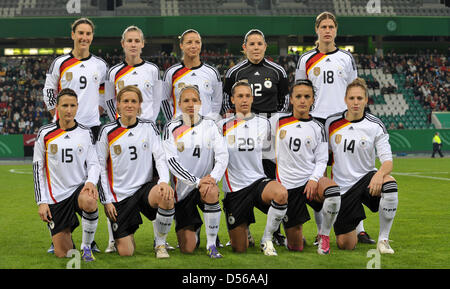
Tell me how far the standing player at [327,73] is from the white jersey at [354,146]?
38 centimetres

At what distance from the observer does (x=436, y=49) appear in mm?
37844

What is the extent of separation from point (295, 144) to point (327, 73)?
1.05m

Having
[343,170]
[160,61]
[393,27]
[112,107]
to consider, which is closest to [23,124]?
[160,61]

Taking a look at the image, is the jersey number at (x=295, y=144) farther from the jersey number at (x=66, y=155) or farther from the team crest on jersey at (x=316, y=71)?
the jersey number at (x=66, y=155)

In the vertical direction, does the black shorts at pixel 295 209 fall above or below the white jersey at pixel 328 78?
below

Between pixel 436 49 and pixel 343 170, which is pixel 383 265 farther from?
pixel 436 49

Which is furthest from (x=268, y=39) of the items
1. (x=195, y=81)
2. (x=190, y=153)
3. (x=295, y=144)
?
(x=190, y=153)

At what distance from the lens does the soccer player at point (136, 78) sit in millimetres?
6984

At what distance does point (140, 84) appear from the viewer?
7039 millimetres

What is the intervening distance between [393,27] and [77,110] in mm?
28625

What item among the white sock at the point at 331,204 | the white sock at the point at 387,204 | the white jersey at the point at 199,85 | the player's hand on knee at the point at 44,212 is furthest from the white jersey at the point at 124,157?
the white sock at the point at 387,204

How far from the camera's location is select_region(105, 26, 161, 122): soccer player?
6.98 metres

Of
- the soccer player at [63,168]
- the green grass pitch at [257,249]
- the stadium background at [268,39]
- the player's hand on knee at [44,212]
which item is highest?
the stadium background at [268,39]

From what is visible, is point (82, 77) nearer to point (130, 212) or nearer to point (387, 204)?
point (130, 212)
